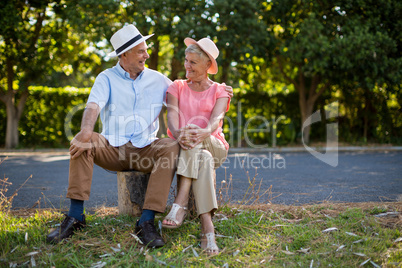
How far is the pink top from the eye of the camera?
12.6 ft

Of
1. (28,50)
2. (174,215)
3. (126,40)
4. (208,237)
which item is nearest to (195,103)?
(126,40)

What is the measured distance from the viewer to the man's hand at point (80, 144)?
10.8 feet

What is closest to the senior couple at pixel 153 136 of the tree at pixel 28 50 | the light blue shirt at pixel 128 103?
the light blue shirt at pixel 128 103

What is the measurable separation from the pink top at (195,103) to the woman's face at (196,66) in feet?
0.53

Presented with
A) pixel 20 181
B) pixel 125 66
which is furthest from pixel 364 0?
pixel 20 181

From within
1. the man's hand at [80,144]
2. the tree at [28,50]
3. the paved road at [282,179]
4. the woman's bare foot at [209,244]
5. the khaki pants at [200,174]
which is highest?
the tree at [28,50]

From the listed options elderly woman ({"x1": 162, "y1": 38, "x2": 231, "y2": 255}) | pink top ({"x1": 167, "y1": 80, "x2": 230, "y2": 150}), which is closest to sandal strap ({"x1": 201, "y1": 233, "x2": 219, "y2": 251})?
elderly woman ({"x1": 162, "y1": 38, "x2": 231, "y2": 255})

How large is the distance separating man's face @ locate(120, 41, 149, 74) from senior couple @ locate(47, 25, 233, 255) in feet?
0.03

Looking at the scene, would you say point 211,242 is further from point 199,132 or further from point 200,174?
point 199,132

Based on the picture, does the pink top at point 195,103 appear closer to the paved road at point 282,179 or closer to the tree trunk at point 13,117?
the paved road at point 282,179

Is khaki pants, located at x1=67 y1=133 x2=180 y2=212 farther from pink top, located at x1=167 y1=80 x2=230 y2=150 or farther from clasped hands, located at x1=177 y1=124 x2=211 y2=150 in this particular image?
pink top, located at x1=167 y1=80 x2=230 y2=150

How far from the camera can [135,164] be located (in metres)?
3.77

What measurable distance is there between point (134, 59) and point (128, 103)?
49cm

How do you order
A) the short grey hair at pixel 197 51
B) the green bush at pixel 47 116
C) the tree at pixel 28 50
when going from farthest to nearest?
the green bush at pixel 47 116, the tree at pixel 28 50, the short grey hair at pixel 197 51
